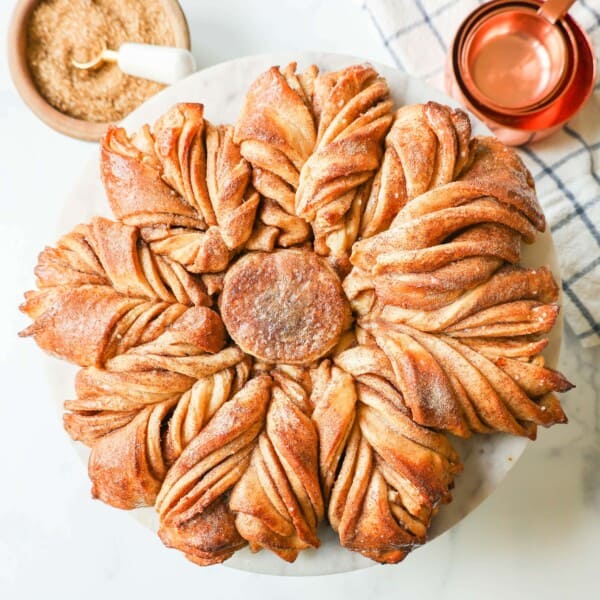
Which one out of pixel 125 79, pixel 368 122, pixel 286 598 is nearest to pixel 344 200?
pixel 368 122

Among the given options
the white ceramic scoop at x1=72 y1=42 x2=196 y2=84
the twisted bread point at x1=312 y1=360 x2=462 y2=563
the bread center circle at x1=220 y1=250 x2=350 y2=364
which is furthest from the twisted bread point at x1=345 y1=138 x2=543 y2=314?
the white ceramic scoop at x1=72 y1=42 x2=196 y2=84

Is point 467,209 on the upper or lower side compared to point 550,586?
upper

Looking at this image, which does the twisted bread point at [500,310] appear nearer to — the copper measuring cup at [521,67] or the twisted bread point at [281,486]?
the twisted bread point at [281,486]

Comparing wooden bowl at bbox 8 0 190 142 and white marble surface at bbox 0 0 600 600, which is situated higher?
wooden bowl at bbox 8 0 190 142

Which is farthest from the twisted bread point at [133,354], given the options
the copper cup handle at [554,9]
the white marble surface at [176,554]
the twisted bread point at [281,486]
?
the copper cup handle at [554,9]

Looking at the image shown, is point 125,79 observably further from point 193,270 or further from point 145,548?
point 145,548

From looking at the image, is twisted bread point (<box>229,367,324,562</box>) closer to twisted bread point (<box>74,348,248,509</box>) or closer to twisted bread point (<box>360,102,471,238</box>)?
twisted bread point (<box>74,348,248,509</box>)

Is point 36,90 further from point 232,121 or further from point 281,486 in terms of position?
point 281,486

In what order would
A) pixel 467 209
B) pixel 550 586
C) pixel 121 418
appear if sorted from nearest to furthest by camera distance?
pixel 467 209 < pixel 121 418 < pixel 550 586
